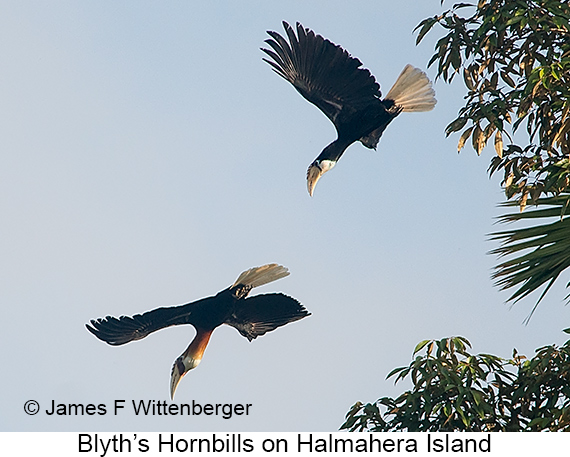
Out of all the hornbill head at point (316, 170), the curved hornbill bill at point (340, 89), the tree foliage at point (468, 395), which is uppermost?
the curved hornbill bill at point (340, 89)

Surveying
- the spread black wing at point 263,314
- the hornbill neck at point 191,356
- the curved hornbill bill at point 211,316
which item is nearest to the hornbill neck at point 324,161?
the curved hornbill bill at point 211,316

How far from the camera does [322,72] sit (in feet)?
14.9

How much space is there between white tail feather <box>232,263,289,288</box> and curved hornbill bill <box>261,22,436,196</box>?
42 centimetres

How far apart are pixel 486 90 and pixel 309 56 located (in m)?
0.85

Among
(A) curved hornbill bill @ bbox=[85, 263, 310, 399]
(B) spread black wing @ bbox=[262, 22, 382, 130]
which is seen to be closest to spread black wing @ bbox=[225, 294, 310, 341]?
(A) curved hornbill bill @ bbox=[85, 263, 310, 399]

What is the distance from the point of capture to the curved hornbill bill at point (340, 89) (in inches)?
177

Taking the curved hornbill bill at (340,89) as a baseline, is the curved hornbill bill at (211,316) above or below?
below

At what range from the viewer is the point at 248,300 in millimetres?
4750

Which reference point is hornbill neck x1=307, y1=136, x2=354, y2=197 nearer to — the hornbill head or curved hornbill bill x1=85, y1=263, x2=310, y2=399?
the hornbill head

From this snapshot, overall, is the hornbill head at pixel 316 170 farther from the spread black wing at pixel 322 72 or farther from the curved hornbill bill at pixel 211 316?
the curved hornbill bill at pixel 211 316

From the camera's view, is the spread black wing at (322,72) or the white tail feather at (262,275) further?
the white tail feather at (262,275)

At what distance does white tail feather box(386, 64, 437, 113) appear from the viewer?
4.76m

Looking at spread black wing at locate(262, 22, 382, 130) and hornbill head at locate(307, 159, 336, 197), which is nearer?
spread black wing at locate(262, 22, 382, 130)
